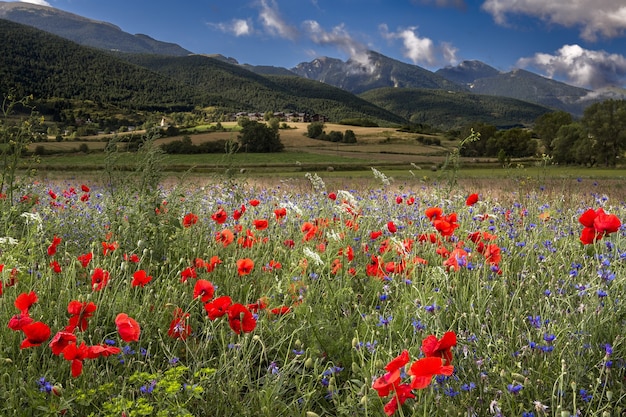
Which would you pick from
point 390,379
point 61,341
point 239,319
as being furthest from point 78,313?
point 390,379

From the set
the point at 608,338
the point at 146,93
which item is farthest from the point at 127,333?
the point at 146,93

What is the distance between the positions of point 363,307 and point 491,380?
3.79ft

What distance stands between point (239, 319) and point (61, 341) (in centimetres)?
79

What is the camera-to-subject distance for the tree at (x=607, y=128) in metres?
72.6

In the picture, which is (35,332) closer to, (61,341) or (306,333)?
(61,341)

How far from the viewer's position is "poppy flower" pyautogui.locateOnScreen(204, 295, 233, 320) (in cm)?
221

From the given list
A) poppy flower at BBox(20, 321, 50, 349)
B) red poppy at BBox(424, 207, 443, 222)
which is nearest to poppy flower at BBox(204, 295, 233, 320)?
poppy flower at BBox(20, 321, 50, 349)

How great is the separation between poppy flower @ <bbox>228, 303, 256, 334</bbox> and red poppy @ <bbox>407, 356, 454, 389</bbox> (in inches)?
41.6

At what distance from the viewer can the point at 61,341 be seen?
1.85 metres

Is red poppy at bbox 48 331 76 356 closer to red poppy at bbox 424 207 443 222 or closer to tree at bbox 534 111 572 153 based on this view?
red poppy at bbox 424 207 443 222

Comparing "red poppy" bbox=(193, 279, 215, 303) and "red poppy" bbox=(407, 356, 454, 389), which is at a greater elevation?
"red poppy" bbox=(407, 356, 454, 389)

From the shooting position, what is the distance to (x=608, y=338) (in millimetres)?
2789

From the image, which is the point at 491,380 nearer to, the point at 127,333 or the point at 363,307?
the point at 363,307

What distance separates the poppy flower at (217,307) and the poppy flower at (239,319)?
0.13 feet
